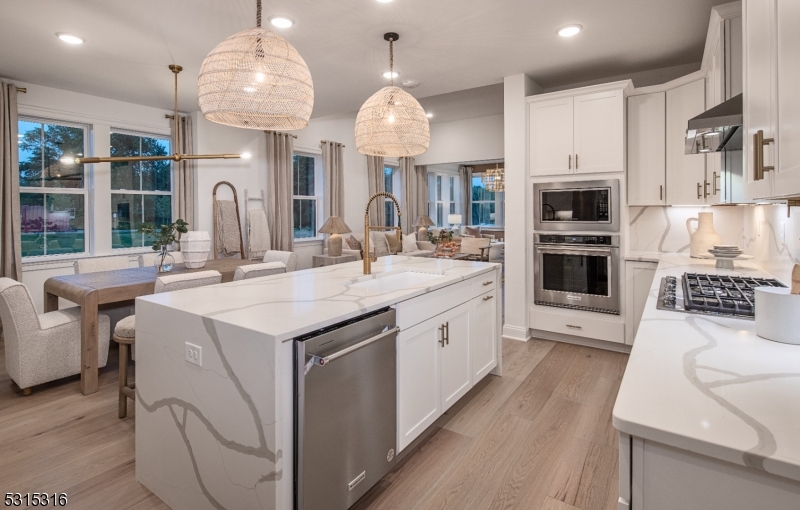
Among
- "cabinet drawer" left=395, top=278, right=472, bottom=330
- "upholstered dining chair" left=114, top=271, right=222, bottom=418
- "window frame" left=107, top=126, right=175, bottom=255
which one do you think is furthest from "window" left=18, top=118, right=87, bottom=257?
"cabinet drawer" left=395, top=278, right=472, bottom=330

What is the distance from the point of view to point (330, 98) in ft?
16.1

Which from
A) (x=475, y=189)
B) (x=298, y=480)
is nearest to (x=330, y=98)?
(x=298, y=480)

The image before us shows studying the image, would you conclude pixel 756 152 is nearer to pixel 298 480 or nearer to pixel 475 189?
pixel 298 480

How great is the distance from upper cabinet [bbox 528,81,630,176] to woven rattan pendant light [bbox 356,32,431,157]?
1711mm

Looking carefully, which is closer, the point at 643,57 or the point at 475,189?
the point at 643,57

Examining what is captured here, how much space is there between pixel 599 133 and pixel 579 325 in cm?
175

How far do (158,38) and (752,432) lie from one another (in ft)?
13.1

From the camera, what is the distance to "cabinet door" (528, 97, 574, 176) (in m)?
3.95

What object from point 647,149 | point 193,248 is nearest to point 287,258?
point 193,248

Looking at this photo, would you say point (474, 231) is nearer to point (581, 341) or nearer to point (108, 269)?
point (581, 341)

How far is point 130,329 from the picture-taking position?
9.06ft

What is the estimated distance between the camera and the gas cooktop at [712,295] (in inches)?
61.4

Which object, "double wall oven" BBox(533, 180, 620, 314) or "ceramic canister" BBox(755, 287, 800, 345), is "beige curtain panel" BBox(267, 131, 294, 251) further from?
"ceramic canister" BBox(755, 287, 800, 345)

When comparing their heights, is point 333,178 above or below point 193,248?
above
